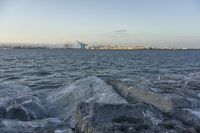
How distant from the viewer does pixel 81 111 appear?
8.28 meters

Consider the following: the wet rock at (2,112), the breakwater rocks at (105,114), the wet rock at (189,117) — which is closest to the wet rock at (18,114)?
the breakwater rocks at (105,114)

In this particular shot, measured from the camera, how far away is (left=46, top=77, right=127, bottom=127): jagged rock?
37.3ft

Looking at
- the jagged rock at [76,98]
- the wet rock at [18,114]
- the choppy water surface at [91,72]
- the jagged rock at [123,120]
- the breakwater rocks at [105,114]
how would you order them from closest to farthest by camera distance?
the jagged rock at [123,120]
the breakwater rocks at [105,114]
the wet rock at [18,114]
the jagged rock at [76,98]
the choppy water surface at [91,72]

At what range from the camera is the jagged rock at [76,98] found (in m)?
11.4

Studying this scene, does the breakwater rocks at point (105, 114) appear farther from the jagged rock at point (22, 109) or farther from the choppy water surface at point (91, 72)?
the choppy water surface at point (91, 72)

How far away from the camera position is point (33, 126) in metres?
9.16

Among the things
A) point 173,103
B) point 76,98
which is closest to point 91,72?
point 76,98

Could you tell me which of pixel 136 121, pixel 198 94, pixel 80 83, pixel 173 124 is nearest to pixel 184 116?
pixel 173 124

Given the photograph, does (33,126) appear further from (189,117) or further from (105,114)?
(189,117)

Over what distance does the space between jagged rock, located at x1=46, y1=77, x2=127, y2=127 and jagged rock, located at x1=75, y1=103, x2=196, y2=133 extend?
1827 mm

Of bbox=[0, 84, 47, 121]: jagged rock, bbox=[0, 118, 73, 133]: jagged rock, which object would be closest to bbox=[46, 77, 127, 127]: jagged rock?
bbox=[0, 84, 47, 121]: jagged rock

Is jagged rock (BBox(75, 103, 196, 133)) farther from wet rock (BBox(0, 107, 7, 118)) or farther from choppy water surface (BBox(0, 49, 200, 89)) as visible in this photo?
choppy water surface (BBox(0, 49, 200, 89))

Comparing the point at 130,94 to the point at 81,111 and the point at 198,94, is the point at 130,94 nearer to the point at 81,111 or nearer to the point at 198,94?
the point at 198,94

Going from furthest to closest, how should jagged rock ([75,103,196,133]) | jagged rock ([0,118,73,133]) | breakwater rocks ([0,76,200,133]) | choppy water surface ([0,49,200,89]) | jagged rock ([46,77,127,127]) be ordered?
choppy water surface ([0,49,200,89])
jagged rock ([46,77,127,127])
jagged rock ([0,118,73,133])
breakwater rocks ([0,76,200,133])
jagged rock ([75,103,196,133])
